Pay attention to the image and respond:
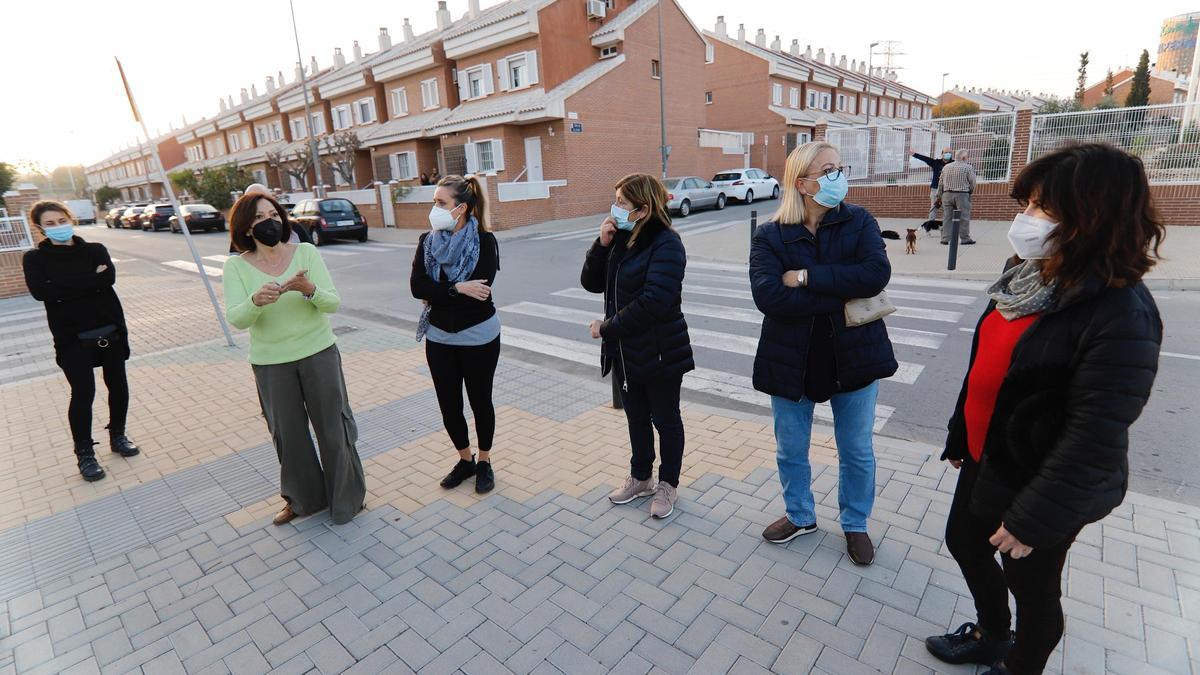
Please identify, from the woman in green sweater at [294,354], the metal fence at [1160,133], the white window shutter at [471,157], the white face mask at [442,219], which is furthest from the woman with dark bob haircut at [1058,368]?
the white window shutter at [471,157]

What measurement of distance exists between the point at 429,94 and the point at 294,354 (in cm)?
3035

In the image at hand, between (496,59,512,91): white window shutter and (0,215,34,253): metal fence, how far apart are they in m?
17.9

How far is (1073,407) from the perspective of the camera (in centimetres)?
179

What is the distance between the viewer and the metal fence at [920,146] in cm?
1630

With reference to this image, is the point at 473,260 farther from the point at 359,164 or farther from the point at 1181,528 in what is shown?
the point at 359,164

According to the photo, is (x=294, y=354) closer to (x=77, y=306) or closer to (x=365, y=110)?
(x=77, y=306)

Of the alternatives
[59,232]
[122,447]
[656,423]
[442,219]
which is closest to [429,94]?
[59,232]

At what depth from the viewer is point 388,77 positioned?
3216 centimetres

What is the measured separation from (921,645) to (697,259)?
38.1 feet

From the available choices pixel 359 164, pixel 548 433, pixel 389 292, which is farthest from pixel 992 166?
pixel 359 164

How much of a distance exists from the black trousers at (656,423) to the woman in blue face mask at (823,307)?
1.97 ft

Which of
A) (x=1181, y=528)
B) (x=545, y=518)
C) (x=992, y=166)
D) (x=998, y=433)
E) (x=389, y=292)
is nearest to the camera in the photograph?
(x=998, y=433)

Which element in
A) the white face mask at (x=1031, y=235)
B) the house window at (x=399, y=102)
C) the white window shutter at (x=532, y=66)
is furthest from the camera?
the house window at (x=399, y=102)

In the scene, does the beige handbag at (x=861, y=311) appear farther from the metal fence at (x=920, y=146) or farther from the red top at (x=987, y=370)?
the metal fence at (x=920, y=146)
